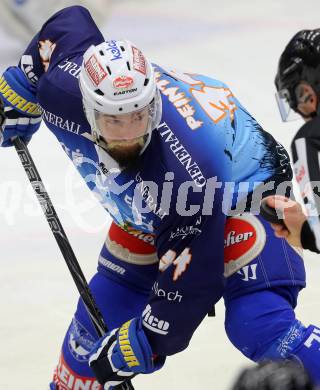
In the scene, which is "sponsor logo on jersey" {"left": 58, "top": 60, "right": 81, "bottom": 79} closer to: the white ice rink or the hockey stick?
the hockey stick

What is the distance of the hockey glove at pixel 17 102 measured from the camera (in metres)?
3.60

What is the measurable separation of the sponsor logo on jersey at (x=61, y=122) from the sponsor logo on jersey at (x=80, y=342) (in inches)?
25.8

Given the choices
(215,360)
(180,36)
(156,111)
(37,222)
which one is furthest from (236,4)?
(156,111)

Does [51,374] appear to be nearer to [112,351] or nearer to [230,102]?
[112,351]

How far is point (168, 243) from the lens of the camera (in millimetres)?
3055

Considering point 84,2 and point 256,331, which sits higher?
point 256,331

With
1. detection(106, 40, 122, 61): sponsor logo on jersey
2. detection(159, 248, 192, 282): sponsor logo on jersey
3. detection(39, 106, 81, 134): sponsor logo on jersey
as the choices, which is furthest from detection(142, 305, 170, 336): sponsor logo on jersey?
detection(106, 40, 122, 61): sponsor logo on jersey

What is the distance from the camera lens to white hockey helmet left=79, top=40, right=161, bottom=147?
2.99m

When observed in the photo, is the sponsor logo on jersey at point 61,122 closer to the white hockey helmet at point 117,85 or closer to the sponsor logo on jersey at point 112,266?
the white hockey helmet at point 117,85

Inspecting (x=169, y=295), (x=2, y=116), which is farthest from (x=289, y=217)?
(x=2, y=116)

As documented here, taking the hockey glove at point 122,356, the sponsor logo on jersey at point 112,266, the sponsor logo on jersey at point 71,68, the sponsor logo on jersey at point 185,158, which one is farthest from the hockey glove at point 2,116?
the hockey glove at point 122,356

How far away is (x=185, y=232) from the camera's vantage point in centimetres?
298

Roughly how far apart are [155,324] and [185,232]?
29 centimetres

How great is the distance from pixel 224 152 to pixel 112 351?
0.67m
